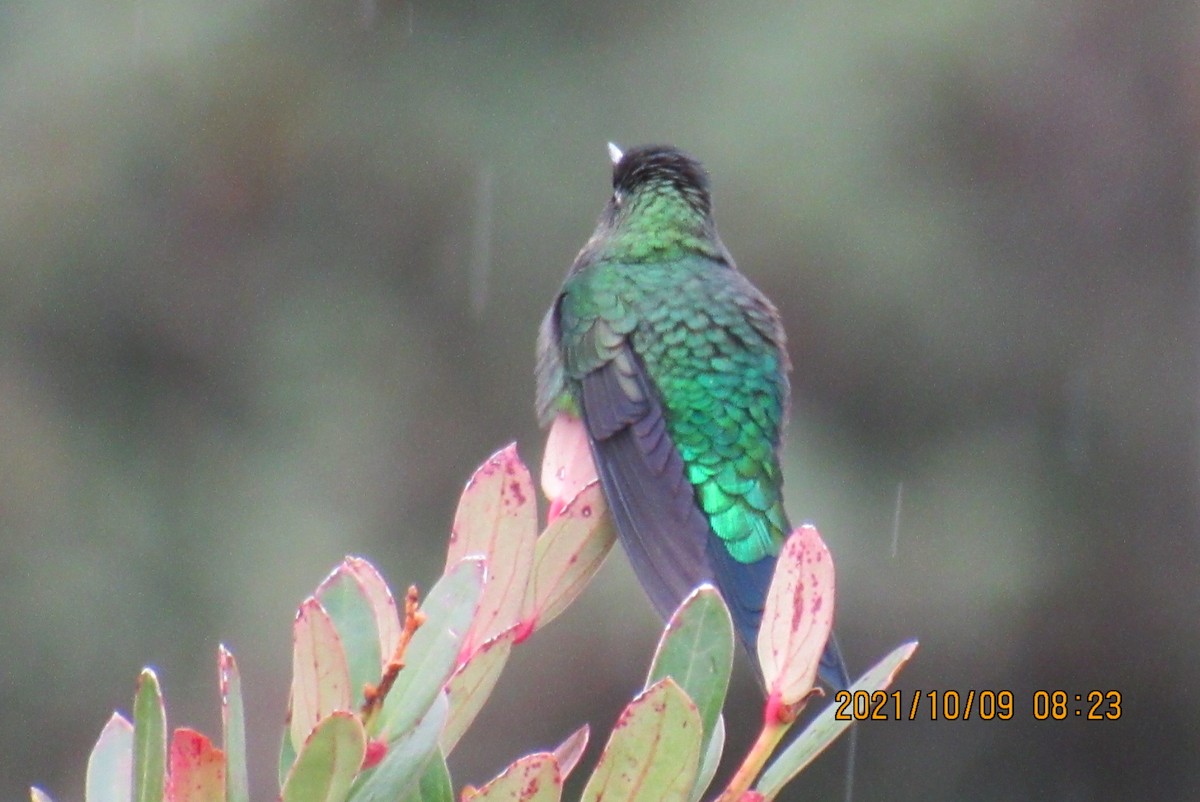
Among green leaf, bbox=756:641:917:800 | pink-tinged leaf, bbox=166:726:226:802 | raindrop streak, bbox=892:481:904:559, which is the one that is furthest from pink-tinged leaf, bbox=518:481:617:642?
raindrop streak, bbox=892:481:904:559

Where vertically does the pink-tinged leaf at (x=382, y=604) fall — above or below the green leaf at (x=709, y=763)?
above

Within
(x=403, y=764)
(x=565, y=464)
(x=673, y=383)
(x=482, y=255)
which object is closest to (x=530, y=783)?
(x=403, y=764)

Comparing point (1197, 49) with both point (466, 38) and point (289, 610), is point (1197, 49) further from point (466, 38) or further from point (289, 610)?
point (289, 610)

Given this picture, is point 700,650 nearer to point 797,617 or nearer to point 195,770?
point 797,617

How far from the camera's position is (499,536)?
123 centimetres

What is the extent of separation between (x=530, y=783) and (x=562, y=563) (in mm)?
341

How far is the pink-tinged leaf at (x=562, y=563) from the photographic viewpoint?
1293 millimetres

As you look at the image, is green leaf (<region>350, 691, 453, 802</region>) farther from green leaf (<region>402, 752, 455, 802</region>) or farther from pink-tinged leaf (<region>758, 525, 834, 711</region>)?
pink-tinged leaf (<region>758, 525, 834, 711</region>)

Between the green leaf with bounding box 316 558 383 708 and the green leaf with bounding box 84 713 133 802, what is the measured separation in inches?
7.5

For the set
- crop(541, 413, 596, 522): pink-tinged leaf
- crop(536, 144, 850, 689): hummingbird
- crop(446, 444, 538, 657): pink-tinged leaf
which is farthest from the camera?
crop(536, 144, 850, 689): hummingbird

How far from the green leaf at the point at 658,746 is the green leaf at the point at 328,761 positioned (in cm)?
18

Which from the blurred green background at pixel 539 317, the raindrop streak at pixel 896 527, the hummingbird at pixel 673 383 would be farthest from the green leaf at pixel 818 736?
the raindrop streak at pixel 896 527

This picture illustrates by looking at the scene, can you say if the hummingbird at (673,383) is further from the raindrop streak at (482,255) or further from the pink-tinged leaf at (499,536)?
the raindrop streak at (482,255)

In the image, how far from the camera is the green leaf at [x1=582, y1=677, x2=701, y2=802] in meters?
1.02
